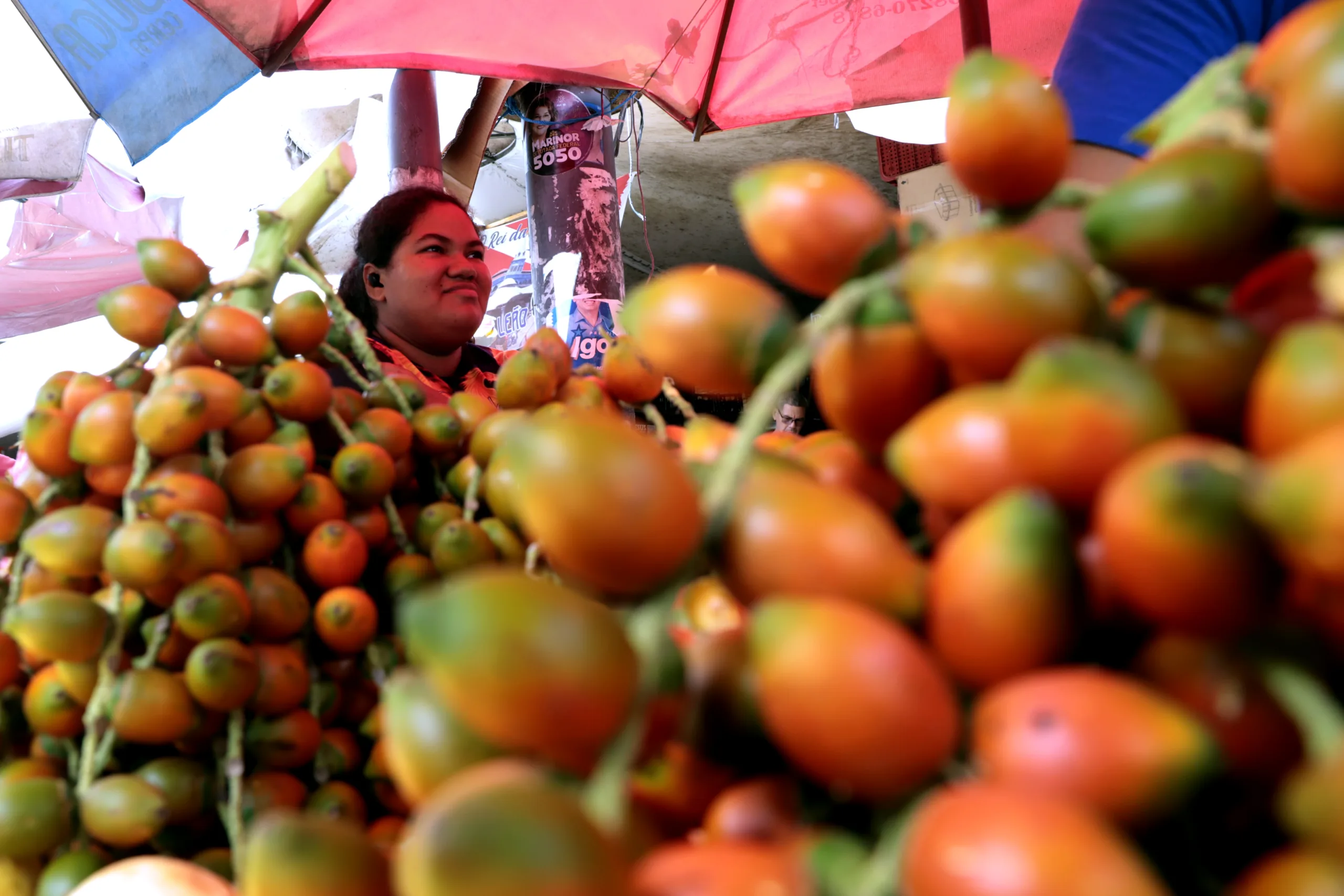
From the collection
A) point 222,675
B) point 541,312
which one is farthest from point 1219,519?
point 541,312

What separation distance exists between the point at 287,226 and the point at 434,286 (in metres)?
1.45

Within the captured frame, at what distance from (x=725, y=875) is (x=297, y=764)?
0.60 m

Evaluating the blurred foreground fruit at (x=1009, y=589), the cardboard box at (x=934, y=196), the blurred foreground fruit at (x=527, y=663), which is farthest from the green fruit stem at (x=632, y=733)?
the cardboard box at (x=934, y=196)

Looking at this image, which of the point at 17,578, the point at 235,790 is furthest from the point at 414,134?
the point at 235,790

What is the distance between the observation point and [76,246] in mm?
4332

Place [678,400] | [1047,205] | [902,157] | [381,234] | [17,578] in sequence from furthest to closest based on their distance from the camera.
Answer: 1. [902,157]
2. [381,234]
3. [678,400]
4. [17,578]
5. [1047,205]

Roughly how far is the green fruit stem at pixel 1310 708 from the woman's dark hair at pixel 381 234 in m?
2.52

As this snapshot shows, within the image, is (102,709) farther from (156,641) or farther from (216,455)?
(216,455)

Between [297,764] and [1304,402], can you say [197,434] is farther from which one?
[1304,402]

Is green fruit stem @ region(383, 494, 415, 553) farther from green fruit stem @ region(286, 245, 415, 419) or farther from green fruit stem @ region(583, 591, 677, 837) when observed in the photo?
green fruit stem @ region(583, 591, 677, 837)

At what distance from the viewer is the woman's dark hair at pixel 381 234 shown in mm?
2598

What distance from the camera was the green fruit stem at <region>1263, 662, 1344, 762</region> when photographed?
0.95 feet

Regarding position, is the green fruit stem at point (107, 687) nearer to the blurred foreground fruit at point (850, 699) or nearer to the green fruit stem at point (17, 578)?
the green fruit stem at point (17, 578)

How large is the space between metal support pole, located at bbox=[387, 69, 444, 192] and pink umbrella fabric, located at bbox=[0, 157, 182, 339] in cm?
166
